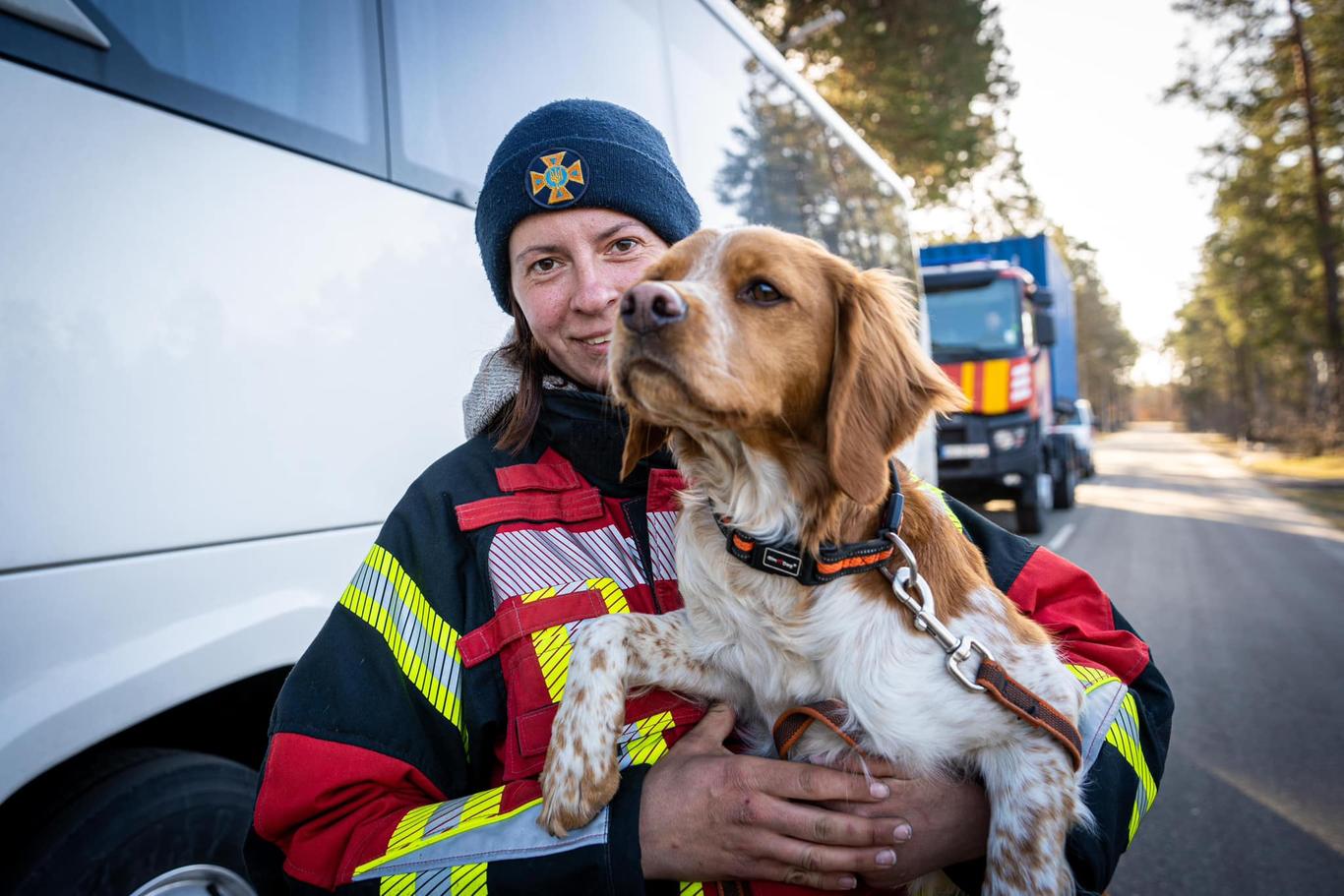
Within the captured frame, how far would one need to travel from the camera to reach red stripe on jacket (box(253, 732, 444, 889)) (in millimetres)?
1387

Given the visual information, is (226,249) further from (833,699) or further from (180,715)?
(833,699)

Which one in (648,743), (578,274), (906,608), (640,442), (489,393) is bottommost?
(648,743)

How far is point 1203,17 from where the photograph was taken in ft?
76.5

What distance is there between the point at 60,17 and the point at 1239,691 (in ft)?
21.3

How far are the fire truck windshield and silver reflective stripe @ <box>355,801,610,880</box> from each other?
1039cm

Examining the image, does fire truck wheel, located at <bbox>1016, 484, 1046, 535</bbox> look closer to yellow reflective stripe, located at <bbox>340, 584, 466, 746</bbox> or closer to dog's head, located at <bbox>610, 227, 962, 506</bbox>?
dog's head, located at <bbox>610, 227, 962, 506</bbox>

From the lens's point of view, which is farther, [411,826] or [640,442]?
[640,442]

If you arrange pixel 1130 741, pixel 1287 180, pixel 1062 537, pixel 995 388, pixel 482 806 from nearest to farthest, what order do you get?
pixel 482 806 → pixel 1130 741 → pixel 995 388 → pixel 1062 537 → pixel 1287 180

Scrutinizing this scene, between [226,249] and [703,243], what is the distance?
1098 millimetres

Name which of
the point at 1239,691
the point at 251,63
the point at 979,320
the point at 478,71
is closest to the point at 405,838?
the point at 251,63

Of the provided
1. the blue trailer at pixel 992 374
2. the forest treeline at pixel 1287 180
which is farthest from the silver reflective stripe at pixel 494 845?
the forest treeline at pixel 1287 180

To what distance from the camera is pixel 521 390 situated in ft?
6.37

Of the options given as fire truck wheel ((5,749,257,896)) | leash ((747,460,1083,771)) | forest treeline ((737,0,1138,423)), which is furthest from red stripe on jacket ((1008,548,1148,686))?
forest treeline ((737,0,1138,423))

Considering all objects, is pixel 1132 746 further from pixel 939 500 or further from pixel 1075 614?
pixel 939 500
